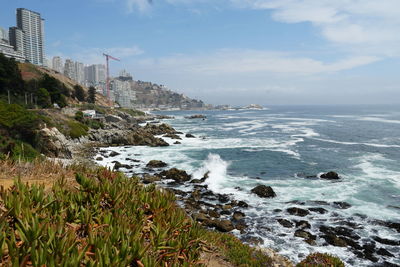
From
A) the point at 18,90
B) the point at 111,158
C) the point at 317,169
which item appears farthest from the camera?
the point at 18,90

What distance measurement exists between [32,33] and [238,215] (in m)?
200

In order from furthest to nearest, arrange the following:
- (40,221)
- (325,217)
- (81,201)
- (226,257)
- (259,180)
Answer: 1. (259,180)
2. (325,217)
3. (226,257)
4. (81,201)
5. (40,221)

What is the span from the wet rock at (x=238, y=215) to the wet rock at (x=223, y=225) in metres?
1.32

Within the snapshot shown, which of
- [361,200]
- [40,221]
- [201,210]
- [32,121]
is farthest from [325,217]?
[32,121]

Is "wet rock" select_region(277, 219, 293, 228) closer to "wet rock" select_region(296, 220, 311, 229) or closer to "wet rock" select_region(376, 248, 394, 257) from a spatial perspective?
"wet rock" select_region(296, 220, 311, 229)

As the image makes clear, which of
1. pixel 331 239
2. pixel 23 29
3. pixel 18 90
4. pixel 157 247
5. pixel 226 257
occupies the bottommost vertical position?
pixel 331 239

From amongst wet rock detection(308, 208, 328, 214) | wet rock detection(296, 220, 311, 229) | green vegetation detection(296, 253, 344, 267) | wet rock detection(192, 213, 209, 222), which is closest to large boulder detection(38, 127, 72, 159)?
wet rock detection(192, 213, 209, 222)

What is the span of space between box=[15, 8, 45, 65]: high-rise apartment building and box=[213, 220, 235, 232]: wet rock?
18994cm

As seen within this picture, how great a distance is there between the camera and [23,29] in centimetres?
16712

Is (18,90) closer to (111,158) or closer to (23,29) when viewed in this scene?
(111,158)

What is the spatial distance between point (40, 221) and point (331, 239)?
56.0 feet

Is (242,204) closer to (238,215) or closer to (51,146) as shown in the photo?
(238,215)

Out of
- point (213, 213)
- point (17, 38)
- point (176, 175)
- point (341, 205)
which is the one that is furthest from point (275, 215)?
point (17, 38)

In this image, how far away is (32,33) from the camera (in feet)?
558
